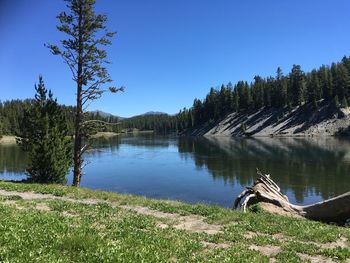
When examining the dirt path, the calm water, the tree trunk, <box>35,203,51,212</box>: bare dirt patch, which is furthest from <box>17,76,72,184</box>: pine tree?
<box>35,203,51,212</box>: bare dirt patch

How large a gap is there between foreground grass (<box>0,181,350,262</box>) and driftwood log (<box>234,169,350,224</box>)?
5.13 meters

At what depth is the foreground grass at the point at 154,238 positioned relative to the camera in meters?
10.4

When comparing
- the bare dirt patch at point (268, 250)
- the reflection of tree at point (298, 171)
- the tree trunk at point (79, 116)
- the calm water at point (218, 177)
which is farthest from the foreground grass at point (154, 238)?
the reflection of tree at point (298, 171)

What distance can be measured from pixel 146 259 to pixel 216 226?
262 inches

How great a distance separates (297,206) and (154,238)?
14.9m

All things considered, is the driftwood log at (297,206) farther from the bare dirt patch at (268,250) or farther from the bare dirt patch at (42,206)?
the bare dirt patch at (42,206)

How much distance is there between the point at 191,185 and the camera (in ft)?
188

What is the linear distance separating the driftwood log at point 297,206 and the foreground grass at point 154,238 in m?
5.13

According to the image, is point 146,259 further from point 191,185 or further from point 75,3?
point 191,185

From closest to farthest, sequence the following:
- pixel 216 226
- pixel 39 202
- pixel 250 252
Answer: pixel 250 252
pixel 216 226
pixel 39 202

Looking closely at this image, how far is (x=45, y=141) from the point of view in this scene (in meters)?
35.5

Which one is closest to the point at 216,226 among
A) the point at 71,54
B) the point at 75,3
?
the point at 71,54

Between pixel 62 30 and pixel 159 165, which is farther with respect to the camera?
pixel 159 165

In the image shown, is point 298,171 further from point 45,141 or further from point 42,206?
point 42,206
